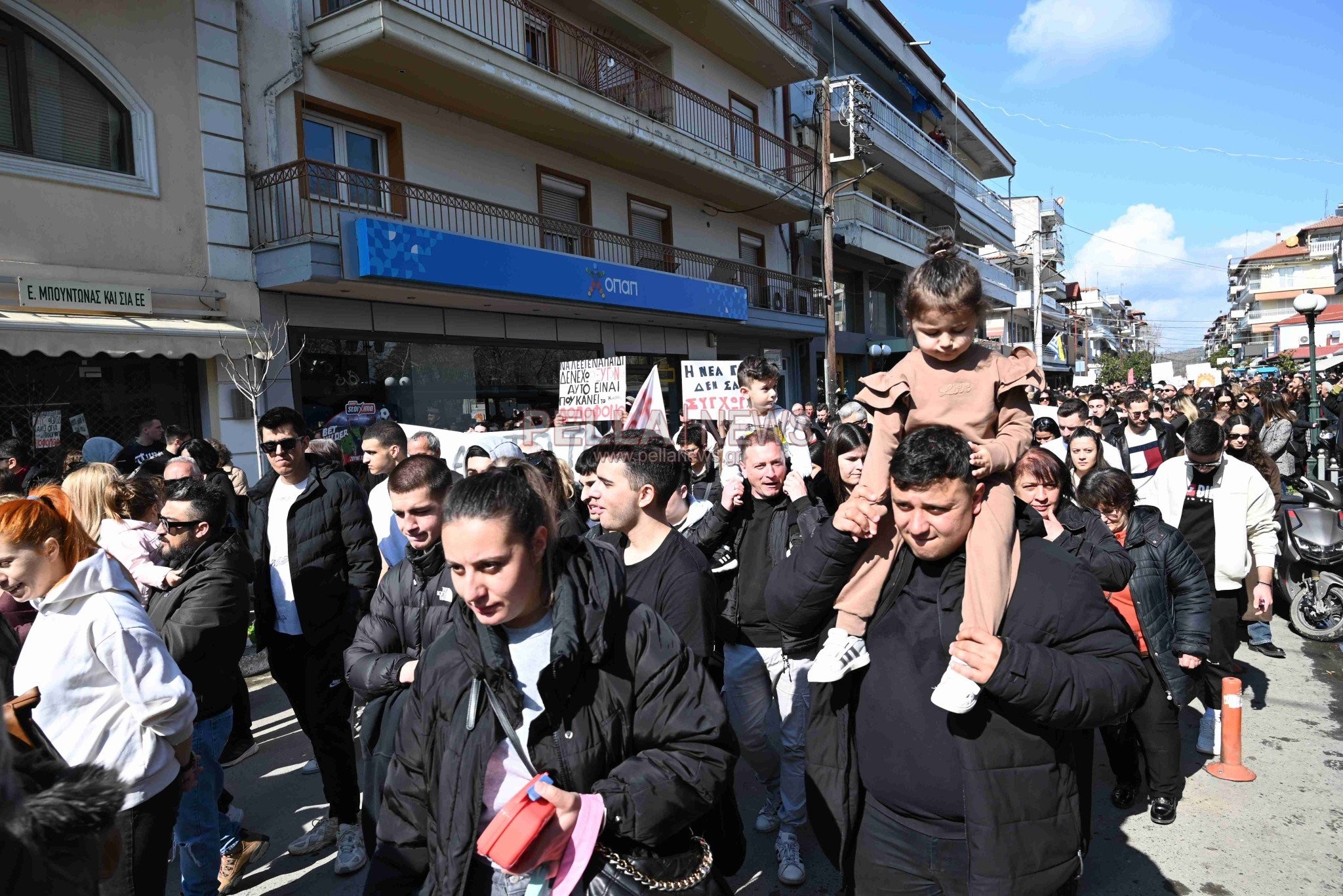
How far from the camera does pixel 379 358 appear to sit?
12062 millimetres

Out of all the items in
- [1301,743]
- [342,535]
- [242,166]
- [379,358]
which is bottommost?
[1301,743]

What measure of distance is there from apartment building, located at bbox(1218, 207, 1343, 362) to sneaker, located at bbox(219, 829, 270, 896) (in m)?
79.2

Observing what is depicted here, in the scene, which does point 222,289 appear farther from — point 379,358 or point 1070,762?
point 1070,762

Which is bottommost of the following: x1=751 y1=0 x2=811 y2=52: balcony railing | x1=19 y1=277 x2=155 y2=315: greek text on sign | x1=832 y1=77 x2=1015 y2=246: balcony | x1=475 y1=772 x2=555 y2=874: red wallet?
x1=475 y1=772 x2=555 y2=874: red wallet

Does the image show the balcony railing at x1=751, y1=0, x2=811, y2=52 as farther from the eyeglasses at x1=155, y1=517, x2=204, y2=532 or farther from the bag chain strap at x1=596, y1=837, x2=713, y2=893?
the bag chain strap at x1=596, y1=837, x2=713, y2=893

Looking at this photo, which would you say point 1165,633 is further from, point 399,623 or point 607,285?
point 607,285

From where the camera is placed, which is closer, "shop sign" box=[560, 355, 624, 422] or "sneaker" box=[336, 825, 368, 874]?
"sneaker" box=[336, 825, 368, 874]

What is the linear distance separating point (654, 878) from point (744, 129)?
68.3ft

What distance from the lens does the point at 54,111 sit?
349 inches

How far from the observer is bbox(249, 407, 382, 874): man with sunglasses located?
Answer: 13.5 ft

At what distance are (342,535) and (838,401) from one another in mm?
19053

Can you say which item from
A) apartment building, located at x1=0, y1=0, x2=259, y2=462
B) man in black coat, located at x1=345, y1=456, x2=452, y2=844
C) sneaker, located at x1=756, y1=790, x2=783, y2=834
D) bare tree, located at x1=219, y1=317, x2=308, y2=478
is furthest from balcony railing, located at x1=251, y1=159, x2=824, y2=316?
sneaker, located at x1=756, y1=790, x2=783, y2=834

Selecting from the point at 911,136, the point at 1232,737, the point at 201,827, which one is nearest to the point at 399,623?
the point at 201,827

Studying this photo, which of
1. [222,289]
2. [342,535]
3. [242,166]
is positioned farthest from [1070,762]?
[242,166]
